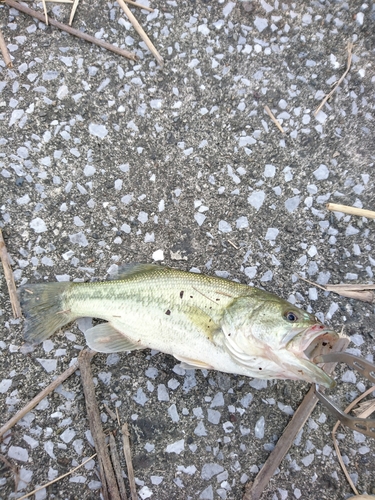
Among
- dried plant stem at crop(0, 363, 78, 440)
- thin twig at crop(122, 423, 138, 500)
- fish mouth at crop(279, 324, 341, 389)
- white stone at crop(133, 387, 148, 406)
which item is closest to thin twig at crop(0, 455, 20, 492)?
dried plant stem at crop(0, 363, 78, 440)

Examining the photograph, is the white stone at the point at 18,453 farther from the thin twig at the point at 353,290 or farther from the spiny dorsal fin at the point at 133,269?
the thin twig at the point at 353,290

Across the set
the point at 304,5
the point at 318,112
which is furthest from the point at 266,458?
the point at 304,5

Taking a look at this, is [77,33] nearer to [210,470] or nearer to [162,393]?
[162,393]

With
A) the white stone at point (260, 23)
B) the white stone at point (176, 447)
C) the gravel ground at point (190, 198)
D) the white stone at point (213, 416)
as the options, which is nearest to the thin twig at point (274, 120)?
the gravel ground at point (190, 198)

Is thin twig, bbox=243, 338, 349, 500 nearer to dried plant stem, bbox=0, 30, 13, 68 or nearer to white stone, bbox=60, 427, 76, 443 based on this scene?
white stone, bbox=60, 427, 76, 443

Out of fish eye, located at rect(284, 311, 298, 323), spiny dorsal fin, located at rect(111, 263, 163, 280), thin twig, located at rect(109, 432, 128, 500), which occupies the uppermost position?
spiny dorsal fin, located at rect(111, 263, 163, 280)
